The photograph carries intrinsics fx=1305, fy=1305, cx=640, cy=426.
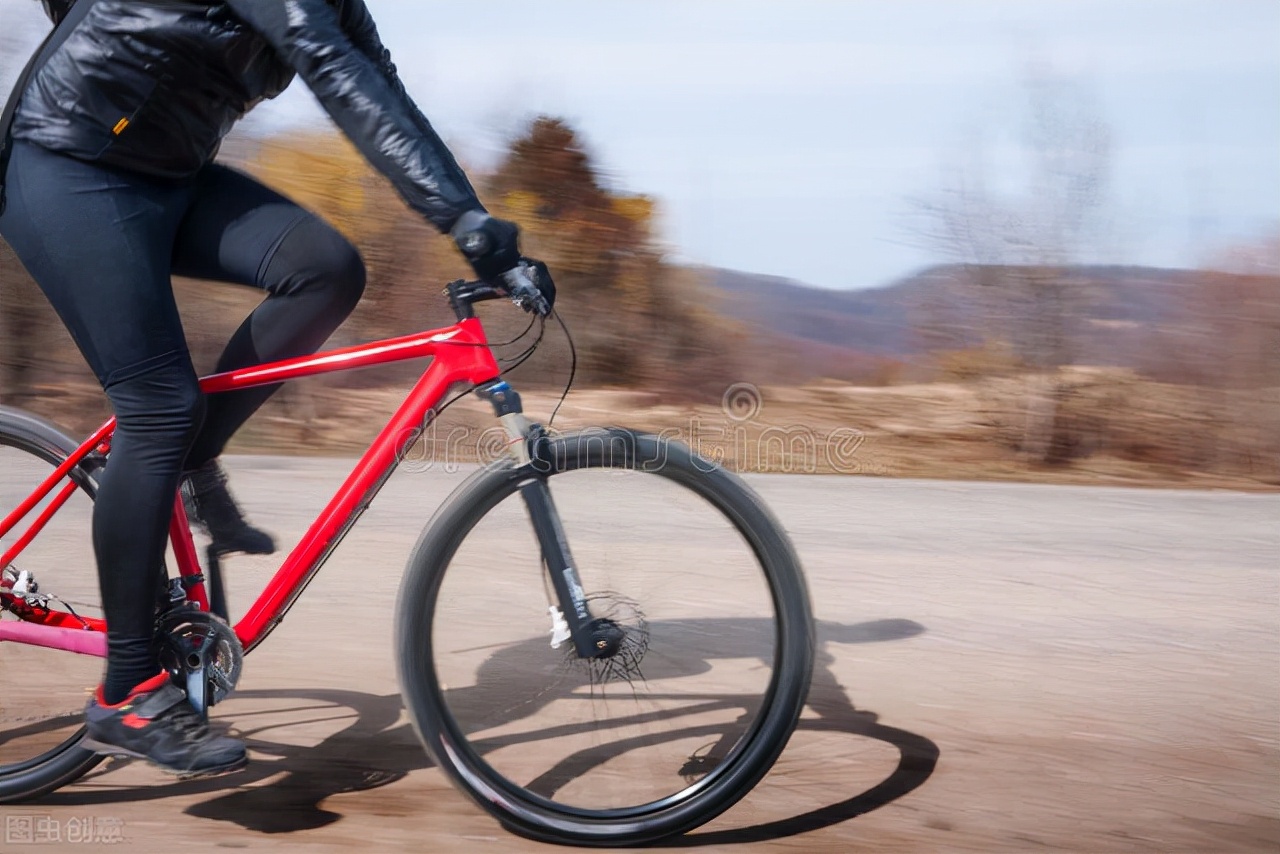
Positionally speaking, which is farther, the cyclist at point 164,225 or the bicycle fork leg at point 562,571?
the bicycle fork leg at point 562,571

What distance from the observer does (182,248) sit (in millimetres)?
2959

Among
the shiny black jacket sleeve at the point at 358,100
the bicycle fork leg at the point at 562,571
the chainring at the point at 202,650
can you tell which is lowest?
the chainring at the point at 202,650

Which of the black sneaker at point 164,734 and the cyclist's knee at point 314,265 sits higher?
the cyclist's knee at point 314,265

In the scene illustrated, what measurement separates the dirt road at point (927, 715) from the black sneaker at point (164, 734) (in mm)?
182

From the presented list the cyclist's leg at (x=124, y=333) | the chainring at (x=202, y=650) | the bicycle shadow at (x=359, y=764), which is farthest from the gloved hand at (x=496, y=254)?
the chainring at (x=202, y=650)

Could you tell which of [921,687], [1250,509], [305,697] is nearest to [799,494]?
[1250,509]

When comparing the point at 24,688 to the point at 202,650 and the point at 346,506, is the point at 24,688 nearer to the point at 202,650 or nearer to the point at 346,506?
the point at 202,650

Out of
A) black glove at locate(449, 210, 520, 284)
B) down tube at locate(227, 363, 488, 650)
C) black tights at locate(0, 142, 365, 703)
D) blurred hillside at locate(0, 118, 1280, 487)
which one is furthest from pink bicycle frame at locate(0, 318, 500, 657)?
blurred hillside at locate(0, 118, 1280, 487)

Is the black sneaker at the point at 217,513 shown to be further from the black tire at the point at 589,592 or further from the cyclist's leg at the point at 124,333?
the black tire at the point at 589,592

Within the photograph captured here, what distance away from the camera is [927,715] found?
144 inches

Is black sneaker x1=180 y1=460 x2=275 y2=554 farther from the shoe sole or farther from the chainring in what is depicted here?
the shoe sole

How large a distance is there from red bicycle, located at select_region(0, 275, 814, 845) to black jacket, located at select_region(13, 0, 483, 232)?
0.33 m

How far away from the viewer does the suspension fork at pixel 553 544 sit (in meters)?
2.84

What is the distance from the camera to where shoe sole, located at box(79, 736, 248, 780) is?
280 centimetres
